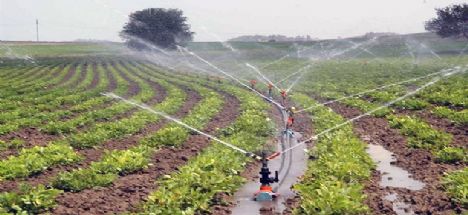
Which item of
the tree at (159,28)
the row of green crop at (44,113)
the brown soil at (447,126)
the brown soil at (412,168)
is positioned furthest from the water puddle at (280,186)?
the tree at (159,28)

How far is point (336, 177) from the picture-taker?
473 inches

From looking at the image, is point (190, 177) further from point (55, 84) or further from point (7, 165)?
point (55, 84)

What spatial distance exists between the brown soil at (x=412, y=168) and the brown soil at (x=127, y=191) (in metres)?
5.13

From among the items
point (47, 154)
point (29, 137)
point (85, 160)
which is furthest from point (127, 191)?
point (29, 137)

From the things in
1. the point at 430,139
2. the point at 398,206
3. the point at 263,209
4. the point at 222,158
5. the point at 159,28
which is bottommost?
the point at 263,209

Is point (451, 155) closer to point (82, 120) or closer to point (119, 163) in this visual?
point (119, 163)

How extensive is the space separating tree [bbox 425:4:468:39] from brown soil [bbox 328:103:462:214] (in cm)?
7233

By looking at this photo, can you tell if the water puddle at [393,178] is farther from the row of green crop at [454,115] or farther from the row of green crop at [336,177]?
the row of green crop at [454,115]

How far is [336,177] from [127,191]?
486cm

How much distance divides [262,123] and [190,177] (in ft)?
29.9

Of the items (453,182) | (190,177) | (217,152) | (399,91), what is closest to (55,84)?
(399,91)

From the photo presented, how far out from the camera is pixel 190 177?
11.8 m

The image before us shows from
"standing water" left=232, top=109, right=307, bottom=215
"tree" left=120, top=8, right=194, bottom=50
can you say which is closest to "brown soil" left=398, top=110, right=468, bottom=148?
"standing water" left=232, top=109, right=307, bottom=215

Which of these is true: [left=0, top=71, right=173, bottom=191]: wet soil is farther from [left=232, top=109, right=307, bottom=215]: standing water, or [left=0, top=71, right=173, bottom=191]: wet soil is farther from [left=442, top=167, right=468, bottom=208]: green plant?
[left=442, top=167, right=468, bottom=208]: green plant
